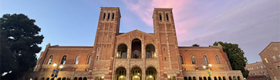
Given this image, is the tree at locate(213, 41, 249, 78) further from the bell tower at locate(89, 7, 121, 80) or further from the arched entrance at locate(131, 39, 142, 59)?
the bell tower at locate(89, 7, 121, 80)

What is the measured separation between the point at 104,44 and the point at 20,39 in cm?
1575

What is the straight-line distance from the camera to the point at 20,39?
2359 centimetres

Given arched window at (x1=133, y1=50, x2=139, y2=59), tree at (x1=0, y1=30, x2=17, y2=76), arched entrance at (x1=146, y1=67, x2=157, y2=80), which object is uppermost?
arched window at (x1=133, y1=50, x2=139, y2=59)

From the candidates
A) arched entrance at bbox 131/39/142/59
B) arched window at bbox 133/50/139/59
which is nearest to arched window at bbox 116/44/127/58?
arched entrance at bbox 131/39/142/59

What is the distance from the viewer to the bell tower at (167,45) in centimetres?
2642

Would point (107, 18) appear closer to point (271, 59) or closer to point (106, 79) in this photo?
point (106, 79)

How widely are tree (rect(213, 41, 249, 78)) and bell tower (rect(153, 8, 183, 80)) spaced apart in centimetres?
1861

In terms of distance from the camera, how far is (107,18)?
1334 inches

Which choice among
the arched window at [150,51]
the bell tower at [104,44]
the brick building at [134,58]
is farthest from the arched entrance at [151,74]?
the bell tower at [104,44]

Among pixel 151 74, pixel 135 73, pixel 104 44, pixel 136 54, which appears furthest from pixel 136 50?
pixel 104 44

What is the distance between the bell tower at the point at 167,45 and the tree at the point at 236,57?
18606mm

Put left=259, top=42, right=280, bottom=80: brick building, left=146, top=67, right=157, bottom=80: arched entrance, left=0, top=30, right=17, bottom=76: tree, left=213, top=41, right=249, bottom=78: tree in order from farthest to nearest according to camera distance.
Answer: left=259, top=42, right=280, bottom=80: brick building
left=213, top=41, right=249, bottom=78: tree
left=146, top=67, right=157, bottom=80: arched entrance
left=0, top=30, right=17, bottom=76: tree

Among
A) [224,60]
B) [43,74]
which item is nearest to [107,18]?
[43,74]

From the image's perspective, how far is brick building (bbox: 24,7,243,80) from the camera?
2616 cm
